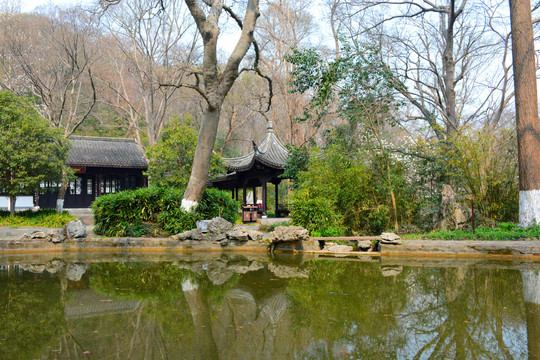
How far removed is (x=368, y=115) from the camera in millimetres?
9938

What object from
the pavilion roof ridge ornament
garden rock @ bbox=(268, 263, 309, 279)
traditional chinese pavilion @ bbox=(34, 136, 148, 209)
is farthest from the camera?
traditional chinese pavilion @ bbox=(34, 136, 148, 209)

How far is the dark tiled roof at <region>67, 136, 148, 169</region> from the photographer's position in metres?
20.0

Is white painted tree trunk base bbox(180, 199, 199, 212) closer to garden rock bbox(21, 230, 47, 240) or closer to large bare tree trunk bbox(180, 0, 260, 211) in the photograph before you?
large bare tree trunk bbox(180, 0, 260, 211)

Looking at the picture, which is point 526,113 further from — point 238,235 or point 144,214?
point 144,214

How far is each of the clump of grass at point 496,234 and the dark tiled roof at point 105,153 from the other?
645 inches

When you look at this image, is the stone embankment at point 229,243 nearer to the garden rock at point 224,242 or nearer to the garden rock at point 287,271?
the garden rock at point 224,242

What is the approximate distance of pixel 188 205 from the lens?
986cm

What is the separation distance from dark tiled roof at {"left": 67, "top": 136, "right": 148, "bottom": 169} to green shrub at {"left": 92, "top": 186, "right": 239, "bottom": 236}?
1102cm

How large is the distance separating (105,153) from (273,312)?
65.4 ft

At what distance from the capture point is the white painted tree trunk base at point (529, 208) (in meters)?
8.02

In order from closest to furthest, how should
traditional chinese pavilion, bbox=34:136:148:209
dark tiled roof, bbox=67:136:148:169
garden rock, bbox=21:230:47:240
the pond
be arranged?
the pond → garden rock, bbox=21:230:47:240 → dark tiled roof, bbox=67:136:148:169 → traditional chinese pavilion, bbox=34:136:148:209

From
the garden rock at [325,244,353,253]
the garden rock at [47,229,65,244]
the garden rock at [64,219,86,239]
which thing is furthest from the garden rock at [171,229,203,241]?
the garden rock at [325,244,353,253]

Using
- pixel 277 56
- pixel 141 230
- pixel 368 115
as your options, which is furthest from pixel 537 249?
pixel 277 56

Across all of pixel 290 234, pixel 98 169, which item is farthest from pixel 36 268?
pixel 98 169
